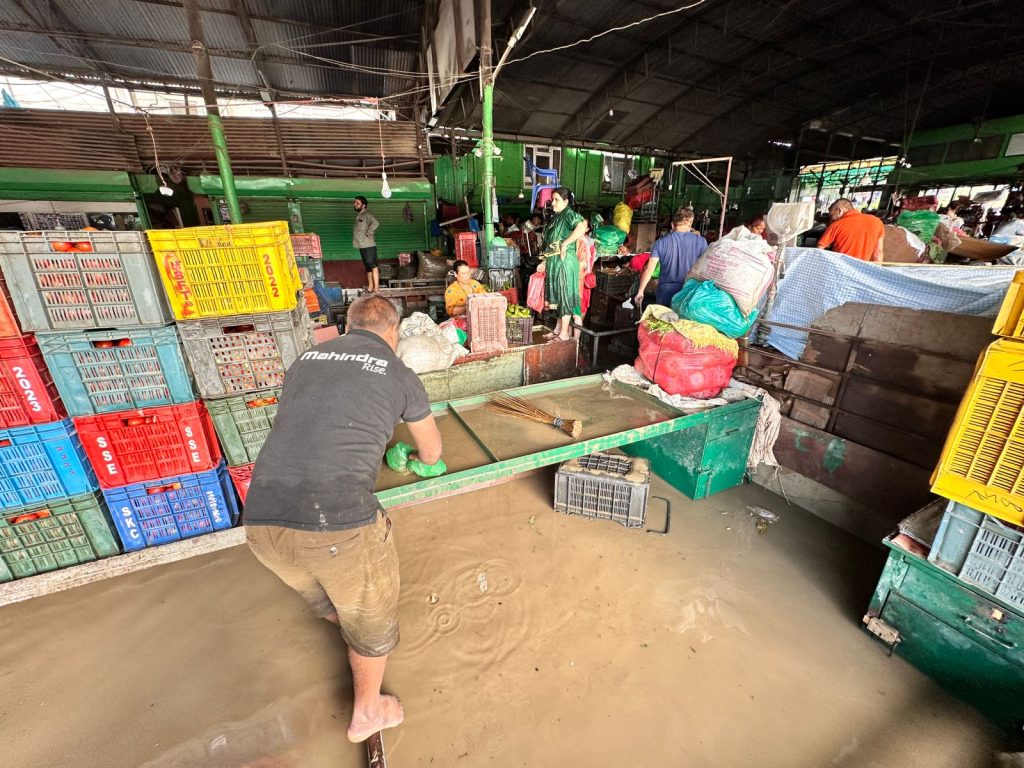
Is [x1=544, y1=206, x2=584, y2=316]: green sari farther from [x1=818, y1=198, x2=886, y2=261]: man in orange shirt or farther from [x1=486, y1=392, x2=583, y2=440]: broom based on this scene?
[x1=818, y1=198, x2=886, y2=261]: man in orange shirt

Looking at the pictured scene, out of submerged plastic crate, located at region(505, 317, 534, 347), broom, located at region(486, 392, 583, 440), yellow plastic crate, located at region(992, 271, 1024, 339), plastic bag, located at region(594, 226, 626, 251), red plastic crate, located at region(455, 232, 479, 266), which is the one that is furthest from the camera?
red plastic crate, located at region(455, 232, 479, 266)

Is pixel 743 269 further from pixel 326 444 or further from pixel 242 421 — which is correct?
pixel 242 421

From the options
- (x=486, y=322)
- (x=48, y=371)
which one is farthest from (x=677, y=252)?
(x=48, y=371)

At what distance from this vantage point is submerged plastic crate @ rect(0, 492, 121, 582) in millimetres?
2740

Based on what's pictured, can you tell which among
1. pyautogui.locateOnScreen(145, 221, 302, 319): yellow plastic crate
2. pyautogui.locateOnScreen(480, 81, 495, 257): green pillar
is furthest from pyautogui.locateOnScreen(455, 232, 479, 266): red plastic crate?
pyautogui.locateOnScreen(145, 221, 302, 319): yellow plastic crate

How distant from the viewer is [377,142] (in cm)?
855

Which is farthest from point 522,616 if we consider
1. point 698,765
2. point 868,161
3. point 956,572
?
point 868,161

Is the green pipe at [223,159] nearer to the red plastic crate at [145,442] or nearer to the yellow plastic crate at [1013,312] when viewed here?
the red plastic crate at [145,442]

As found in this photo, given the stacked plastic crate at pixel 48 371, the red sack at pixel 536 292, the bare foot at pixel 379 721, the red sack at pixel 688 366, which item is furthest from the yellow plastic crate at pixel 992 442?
the stacked plastic crate at pixel 48 371

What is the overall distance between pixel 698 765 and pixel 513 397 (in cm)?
247

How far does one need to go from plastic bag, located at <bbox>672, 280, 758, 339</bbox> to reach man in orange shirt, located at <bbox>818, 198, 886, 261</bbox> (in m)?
1.51

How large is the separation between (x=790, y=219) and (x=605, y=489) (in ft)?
10.3

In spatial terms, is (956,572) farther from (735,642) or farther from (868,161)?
(868,161)

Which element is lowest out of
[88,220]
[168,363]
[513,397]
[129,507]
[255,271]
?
[129,507]
